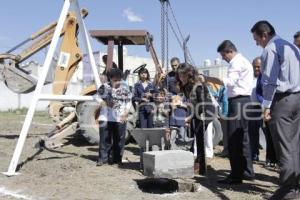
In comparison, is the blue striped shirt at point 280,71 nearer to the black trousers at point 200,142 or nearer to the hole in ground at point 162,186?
the hole in ground at point 162,186

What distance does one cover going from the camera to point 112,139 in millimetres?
8000

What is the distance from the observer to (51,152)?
9148 mm

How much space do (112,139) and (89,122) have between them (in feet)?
6.72

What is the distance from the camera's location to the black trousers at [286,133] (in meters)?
5.04

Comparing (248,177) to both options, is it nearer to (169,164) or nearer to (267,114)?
(169,164)

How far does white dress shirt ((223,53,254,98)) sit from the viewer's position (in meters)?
6.28

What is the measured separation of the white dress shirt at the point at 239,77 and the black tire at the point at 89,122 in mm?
4263

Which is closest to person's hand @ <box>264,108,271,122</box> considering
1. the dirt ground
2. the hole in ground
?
the dirt ground

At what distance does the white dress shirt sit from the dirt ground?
129cm

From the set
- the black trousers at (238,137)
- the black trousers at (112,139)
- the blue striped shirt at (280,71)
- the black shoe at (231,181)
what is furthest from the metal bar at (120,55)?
the blue striped shirt at (280,71)

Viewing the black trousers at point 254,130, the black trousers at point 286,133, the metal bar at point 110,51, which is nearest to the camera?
the black trousers at point 286,133

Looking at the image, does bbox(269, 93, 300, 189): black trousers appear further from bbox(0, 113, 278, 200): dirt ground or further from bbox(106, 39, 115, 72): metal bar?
bbox(106, 39, 115, 72): metal bar

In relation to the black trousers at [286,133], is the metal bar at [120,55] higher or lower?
higher

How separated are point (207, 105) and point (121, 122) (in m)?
1.67
